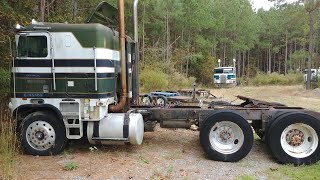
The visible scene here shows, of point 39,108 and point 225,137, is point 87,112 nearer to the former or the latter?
point 39,108

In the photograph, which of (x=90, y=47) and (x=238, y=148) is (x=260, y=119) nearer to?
(x=238, y=148)

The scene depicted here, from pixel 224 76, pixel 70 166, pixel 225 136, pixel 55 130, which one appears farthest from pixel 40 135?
pixel 224 76

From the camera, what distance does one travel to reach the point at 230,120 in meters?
7.15

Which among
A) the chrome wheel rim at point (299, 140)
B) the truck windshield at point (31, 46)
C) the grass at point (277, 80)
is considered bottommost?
the chrome wheel rim at point (299, 140)

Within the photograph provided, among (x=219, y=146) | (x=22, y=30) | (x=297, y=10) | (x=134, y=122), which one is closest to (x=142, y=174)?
(x=134, y=122)

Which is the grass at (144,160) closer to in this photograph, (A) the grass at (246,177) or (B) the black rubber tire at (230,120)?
(B) the black rubber tire at (230,120)

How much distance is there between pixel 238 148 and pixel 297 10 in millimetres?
29646

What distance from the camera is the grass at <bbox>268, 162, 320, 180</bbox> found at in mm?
6316

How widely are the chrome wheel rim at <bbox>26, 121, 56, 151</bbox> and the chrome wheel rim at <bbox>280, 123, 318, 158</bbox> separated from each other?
4855mm

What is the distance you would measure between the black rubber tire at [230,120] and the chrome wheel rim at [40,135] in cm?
321

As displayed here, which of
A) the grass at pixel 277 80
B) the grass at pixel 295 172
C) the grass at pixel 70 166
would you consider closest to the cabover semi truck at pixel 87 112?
the grass at pixel 295 172

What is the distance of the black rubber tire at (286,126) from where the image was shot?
7.05 metres

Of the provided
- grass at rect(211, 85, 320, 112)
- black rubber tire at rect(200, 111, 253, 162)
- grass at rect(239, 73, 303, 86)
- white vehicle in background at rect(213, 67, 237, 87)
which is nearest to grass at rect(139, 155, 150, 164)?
black rubber tire at rect(200, 111, 253, 162)

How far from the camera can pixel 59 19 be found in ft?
45.2
